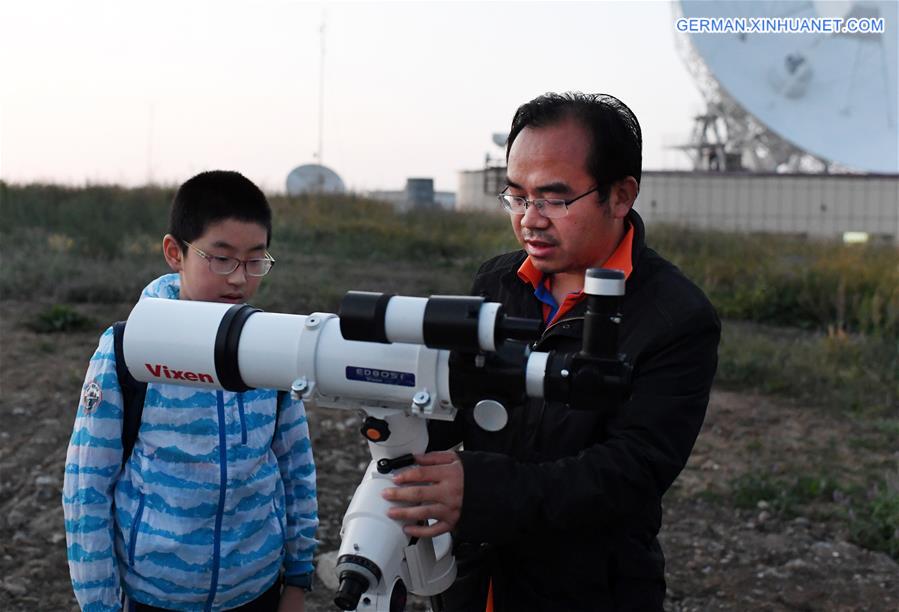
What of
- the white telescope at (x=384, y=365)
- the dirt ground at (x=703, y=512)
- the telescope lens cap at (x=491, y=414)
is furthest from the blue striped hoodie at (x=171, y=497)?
the dirt ground at (x=703, y=512)

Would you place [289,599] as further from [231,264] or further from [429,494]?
[429,494]

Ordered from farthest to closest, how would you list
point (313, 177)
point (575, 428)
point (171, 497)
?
point (313, 177)
point (171, 497)
point (575, 428)

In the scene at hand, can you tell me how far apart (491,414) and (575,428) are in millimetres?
342

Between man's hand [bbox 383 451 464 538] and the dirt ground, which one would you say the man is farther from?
the dirt ground

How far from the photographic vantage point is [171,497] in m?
2.26

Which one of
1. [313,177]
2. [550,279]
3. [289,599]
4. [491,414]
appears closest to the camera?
[491,414]

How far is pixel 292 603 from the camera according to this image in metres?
2.57

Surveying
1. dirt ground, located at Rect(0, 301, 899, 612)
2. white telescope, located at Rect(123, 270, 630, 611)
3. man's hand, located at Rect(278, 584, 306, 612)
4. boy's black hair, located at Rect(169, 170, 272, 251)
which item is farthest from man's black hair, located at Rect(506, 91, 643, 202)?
dirt ground, located at Rect(0, 301, 899, 612)

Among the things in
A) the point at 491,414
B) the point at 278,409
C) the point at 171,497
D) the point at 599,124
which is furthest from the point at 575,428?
the point at 171,497

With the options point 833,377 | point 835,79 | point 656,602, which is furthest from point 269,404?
point 835,79

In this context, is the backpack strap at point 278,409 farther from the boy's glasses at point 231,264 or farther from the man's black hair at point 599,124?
the man's black hair at point 599,124

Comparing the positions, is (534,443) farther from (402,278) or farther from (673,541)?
(402,278)

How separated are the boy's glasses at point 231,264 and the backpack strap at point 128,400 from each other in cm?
30

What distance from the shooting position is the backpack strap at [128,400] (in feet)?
7.15
